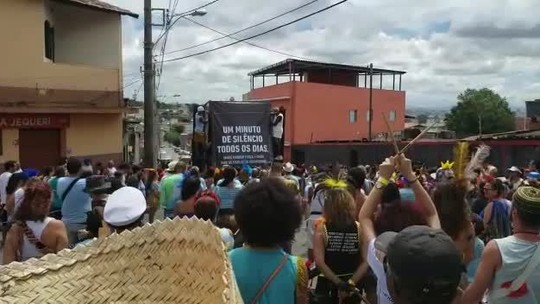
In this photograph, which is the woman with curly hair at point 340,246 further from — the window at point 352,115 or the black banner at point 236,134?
the window at point 352,115

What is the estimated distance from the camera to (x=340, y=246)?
16.5 ft

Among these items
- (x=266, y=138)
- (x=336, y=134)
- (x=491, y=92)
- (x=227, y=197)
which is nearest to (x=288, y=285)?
(x=227, y=197)

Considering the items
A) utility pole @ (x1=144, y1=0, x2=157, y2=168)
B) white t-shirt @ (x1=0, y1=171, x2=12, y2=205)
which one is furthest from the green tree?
white t-shirt @ (x1=0, y1=171, x2=12, y2=205)

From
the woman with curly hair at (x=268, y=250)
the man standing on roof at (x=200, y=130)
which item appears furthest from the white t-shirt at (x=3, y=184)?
the woman with curly hair at (x=268, y=250)

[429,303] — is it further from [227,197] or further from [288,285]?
[227,197]

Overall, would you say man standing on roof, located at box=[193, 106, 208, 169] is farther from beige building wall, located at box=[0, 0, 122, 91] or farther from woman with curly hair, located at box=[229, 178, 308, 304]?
woman with curly hair, located at box=[229, 178, 308, 304]

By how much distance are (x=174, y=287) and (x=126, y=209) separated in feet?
3.28

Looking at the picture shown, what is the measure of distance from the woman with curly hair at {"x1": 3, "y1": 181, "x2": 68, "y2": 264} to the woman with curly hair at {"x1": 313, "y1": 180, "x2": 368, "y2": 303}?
190 cm

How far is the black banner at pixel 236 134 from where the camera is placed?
16.3 meters

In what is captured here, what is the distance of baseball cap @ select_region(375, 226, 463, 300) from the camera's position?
1.90 m

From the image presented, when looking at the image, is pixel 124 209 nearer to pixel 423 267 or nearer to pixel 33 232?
pixel 33 232

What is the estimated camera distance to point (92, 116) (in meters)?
23.8

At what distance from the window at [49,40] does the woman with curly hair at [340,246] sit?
20748 mm

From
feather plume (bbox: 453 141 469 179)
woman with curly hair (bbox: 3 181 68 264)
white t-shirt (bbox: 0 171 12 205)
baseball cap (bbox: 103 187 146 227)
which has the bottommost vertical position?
white t-shirt (bbox: 0 171 12 205)
